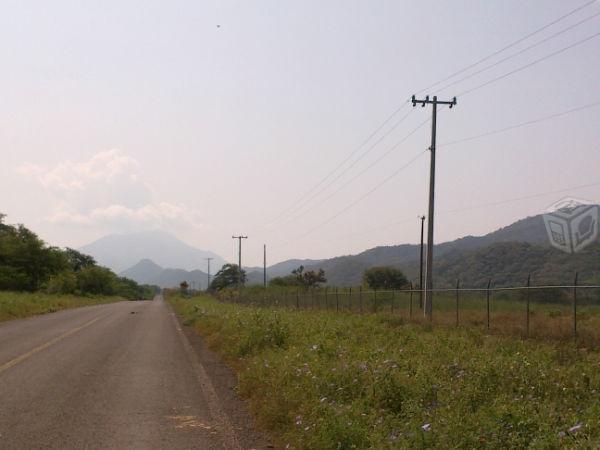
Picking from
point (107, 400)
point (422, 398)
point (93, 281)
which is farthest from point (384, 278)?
point (422, 398)

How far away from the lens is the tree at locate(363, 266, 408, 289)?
88312mm

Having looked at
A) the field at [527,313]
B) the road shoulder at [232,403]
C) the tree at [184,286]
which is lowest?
the tree at [184,286]

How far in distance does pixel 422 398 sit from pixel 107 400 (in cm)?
486

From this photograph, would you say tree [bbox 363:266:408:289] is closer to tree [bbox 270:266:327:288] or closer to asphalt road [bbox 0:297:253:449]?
tree [bbox 270:266:327:288]

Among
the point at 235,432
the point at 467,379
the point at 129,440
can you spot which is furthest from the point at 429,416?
the point at 129,440

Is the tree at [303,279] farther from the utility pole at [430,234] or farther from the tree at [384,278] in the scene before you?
the utility pole at [430,234]

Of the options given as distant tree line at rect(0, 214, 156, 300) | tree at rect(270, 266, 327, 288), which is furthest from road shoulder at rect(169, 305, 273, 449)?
tree at rect(270, 266, 327, 288)

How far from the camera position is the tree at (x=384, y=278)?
8831cm

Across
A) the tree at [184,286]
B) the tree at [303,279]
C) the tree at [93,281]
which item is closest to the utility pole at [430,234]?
the tree at [303,279]

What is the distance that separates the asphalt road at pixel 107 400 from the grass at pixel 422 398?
2.87ft

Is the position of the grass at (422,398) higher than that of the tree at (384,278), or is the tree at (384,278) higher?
the tree at (384,278)

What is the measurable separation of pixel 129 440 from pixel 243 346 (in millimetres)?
7751

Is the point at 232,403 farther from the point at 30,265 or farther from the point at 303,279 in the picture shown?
the point at 303,279

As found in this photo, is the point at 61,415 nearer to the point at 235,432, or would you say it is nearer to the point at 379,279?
the point at 235,432
